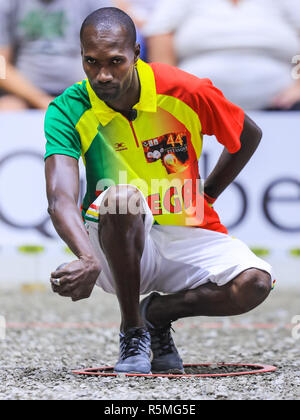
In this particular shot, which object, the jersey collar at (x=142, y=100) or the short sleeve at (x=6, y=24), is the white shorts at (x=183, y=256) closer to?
the jersey collar at (x=142, y=100)

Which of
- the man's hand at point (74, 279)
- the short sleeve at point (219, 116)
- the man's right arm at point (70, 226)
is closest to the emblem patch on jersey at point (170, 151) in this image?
the short sleeve at point (219, 116)

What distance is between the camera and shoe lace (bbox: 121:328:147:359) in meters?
3.59

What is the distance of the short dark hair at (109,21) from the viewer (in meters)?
3.37

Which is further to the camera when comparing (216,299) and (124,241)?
(216,299)

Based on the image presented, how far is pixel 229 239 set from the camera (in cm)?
385

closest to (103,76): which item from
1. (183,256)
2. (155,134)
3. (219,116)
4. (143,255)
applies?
(155,134)

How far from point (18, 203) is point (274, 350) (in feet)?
13.8

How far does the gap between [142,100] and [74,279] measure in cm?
109

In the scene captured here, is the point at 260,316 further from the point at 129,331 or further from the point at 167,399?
the point at 167,399

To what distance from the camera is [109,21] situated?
3387 mm

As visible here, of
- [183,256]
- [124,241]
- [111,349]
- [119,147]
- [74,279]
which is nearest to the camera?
[74,279]

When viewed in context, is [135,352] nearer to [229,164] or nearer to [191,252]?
[191,252]

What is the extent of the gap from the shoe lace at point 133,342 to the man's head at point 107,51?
3.39 ft

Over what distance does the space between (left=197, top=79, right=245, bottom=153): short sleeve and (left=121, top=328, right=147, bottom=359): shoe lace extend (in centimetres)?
97
